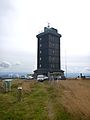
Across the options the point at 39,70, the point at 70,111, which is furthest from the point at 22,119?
the point at 39,70

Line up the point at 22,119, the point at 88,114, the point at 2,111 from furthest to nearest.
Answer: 1. the point at 2,111
2. the point at 88,114
3. the point at 22,119

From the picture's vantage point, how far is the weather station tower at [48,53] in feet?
240

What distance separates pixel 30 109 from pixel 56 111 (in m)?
2.06

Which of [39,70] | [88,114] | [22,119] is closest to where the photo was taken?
[22,119]

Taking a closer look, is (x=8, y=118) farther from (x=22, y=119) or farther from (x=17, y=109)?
(x=17, y=109)

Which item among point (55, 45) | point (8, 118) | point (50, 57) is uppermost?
point (55, 45)

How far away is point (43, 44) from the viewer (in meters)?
75.5

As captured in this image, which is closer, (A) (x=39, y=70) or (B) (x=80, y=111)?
(B) (x=80, y=111)

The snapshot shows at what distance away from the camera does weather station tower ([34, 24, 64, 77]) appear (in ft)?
240

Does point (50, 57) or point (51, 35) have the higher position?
point (51, 35)

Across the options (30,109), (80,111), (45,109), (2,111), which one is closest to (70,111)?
(80,111)

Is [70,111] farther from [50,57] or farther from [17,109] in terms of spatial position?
[50,57]

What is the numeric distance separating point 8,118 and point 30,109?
238 cm

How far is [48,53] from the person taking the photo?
241 ft
